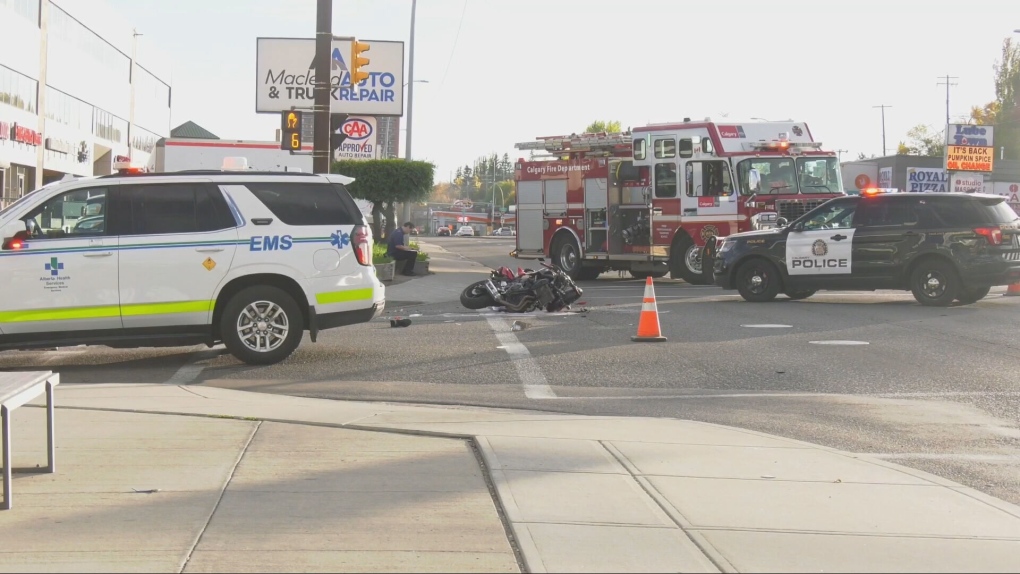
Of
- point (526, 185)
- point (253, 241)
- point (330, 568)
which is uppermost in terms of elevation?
point (526, 185)

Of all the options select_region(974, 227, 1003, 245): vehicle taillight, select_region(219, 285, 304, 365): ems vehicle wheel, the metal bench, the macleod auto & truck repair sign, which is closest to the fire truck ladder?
select_region(974, 227, 1003, 245): vehicle taillight

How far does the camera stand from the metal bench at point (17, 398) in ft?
18.5

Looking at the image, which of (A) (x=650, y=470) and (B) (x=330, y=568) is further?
(A) (x=650, y=470)

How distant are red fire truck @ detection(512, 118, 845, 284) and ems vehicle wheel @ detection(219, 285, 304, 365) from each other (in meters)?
12.7

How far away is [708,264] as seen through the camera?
24156 mm

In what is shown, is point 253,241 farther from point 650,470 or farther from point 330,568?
point 330,568

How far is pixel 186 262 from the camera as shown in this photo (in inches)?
451

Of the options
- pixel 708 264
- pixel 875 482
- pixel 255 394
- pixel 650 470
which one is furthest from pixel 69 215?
pixel 708 264

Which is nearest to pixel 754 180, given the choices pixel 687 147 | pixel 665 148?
pixel 687 147

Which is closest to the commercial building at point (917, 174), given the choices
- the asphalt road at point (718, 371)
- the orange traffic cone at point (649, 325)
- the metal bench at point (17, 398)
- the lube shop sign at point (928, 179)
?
the lube shop sign at point (928, 179)

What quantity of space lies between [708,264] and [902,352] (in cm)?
1120

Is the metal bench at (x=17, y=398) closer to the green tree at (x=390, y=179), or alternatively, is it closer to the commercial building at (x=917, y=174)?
the green tree at (x=390, y=179)

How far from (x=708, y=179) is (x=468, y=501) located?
62.2 feet

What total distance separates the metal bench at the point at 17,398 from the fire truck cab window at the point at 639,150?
20057mm
